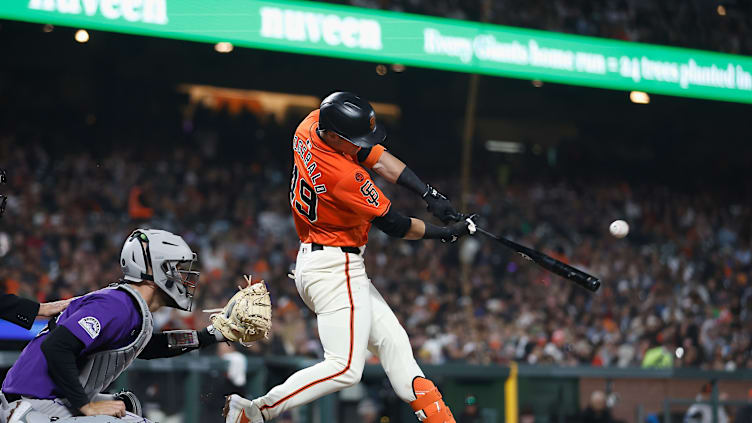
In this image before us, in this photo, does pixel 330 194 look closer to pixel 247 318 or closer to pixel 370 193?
pixel 370 193

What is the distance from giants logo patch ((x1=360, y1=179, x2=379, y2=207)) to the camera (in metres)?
4.31

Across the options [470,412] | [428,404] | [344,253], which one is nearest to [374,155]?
[344,253]

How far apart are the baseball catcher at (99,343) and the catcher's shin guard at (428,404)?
1162 mm

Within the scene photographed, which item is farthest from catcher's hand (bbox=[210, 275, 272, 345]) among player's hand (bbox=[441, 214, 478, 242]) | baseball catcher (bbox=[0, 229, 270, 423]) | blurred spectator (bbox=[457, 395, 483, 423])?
blurred spectator (bbox=[457, 395, 483, 423])

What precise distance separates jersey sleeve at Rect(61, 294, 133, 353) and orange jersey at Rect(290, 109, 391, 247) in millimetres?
1240

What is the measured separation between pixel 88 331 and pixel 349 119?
155cm

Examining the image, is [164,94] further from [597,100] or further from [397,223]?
[397,223]

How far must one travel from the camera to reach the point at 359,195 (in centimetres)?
430

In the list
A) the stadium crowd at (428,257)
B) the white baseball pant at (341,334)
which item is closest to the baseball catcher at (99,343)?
the white baseball pant at (341,334)

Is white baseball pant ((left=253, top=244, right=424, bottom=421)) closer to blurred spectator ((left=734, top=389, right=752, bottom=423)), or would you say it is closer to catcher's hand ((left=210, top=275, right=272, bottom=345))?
catcher's hand ((left=210, top=275, right=272, bottom=345))

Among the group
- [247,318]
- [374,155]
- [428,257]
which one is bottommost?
[247,318]

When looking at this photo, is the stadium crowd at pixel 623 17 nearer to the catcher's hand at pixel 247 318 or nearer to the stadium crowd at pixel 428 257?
the stadium crowd at pixel 428 257

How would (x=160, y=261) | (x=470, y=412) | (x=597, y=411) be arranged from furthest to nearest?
(x=597, y=411) < (x=470, y=412) < (x=160, y=261)

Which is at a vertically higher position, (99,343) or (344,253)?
(344,253)
